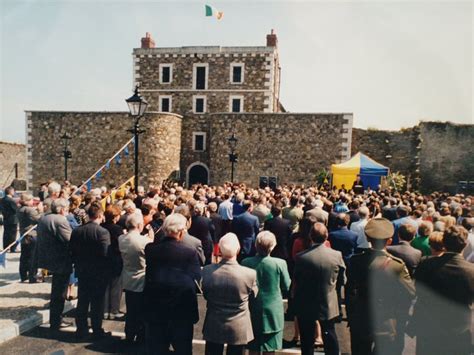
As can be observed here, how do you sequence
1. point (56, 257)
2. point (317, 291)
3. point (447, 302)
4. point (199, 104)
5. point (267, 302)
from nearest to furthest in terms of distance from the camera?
1. point (447, 302)
2. point (267, 302)
3. point (317, 291)
4. point (56, 257)
5. point (199, 104)

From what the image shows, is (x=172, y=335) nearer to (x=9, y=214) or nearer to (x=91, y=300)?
(x=91, y=300)

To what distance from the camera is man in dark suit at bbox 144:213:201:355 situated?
4.05 meters

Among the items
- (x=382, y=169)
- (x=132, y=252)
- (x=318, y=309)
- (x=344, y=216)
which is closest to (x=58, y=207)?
(x=132, y=252)

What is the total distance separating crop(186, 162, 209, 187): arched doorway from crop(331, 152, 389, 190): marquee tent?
10.8 metres

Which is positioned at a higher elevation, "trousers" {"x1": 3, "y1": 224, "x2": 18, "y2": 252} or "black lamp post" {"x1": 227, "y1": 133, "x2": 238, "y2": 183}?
"black lamp post" {"x1": 227, "y1": 133, "x2": 238, "y2": 183}

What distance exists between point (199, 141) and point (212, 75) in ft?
21.1

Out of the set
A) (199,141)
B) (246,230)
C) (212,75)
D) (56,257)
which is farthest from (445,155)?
(56,257)

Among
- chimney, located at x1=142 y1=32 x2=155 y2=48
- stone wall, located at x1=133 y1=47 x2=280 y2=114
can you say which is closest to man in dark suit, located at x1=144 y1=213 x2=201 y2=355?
stone wall, located at x1=133 y1=47 x2=280 y2=114

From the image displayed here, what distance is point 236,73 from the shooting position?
30.5m

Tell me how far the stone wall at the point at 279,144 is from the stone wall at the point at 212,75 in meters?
5.32

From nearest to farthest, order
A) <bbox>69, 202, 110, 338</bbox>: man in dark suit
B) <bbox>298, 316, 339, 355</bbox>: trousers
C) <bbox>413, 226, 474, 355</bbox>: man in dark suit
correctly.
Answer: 1. <bbox>413, 226, 474, 355</bbox>: man in dark suit
2. <bbox>298, 316, 339, 355</bbox>: trousers
3. <bbox>69, 202, 110, 338</bbox>: man in dark suit

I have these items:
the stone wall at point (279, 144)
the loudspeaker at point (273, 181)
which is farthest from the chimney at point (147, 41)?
the loudspeaker at point (273, 181)

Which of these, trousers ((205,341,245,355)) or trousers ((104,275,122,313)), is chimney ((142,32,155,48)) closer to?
trousers ((104,275,122,313))

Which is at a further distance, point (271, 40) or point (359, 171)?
point (271, 40)
